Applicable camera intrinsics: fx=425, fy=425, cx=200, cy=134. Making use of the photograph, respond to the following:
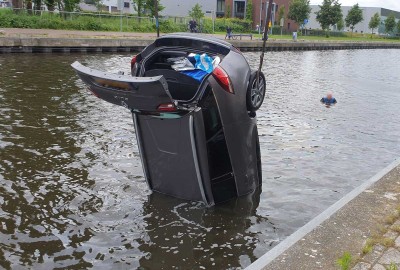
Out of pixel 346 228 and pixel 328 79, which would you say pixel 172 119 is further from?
pixel 328 79

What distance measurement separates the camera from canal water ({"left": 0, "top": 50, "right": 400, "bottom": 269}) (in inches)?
179

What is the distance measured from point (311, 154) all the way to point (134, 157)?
3441 mm

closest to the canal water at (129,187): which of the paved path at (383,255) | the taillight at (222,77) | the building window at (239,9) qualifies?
the paved path at (383,255)

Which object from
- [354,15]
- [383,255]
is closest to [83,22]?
[383,255]

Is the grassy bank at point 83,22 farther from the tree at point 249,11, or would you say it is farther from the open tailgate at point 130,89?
the tree at point 249,11

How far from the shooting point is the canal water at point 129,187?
456 centimetres

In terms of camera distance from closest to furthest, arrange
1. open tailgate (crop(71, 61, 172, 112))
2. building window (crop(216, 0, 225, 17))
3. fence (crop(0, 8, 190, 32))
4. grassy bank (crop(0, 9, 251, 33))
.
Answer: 1. open tailgate (crop(71, 61, 172, 112))
2. grassy bank (crop(0, 9, 251, 33))
3. fence (crop(0, 8, 190, 32))
4. building window (crop(216, 0, 225, 17))

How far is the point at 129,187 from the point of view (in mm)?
6199

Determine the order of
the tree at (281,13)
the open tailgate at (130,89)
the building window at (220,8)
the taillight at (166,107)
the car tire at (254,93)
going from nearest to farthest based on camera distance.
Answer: the open tailgate at (130,89) < the taillight at (166,107) < the car tire at (254,93) < the tree at (281,13) < the building window at (220,8)

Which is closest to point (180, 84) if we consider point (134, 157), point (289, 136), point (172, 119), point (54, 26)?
point (172, 119)

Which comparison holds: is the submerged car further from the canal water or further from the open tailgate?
the canal water

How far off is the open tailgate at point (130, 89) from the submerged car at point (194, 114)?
0.4 inches

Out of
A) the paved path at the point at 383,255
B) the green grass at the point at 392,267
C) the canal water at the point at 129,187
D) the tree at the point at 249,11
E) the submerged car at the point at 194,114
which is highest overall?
the tree at the point at 249,11

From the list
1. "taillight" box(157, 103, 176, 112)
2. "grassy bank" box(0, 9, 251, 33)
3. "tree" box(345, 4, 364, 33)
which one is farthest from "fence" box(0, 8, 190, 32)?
"tree" box(345, 4, 364, 33)
